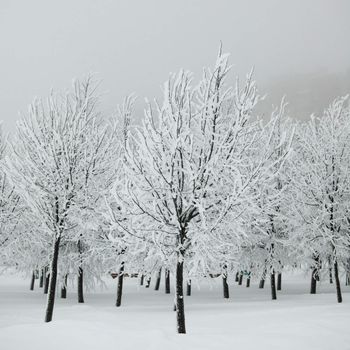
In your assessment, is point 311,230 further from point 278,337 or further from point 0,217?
point 0,217

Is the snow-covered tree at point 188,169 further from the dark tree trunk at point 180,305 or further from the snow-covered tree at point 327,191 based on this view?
the snow-covered tree at point 327,191

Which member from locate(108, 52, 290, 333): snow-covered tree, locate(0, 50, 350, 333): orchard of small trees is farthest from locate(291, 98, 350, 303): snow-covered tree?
locate(108, 52, 290, 333): snow-covered tree

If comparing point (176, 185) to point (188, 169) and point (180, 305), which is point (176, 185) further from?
point (180, 305)

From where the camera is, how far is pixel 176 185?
7.27m

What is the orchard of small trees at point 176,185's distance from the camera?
7277 millimetres

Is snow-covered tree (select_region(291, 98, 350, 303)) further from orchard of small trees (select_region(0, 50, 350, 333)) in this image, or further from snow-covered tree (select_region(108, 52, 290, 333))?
snow-covered tree (select_region(108, 52, 290, 333))

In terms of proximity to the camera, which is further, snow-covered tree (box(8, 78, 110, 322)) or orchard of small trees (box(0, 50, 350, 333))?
snow-covered tree (box(8, 78, 110, 322))

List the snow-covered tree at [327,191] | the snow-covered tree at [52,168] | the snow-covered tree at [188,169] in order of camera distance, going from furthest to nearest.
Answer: the snow-covered tree at [327,191], the snow-covered tree at [52,168], the snow-covered tree at [188,169]

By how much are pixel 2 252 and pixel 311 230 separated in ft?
46.5

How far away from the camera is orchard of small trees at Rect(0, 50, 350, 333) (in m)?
7.28

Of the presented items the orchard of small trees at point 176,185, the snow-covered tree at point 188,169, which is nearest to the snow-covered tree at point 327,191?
the orchard of small trees at point 176,185

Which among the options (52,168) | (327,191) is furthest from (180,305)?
(327,191)

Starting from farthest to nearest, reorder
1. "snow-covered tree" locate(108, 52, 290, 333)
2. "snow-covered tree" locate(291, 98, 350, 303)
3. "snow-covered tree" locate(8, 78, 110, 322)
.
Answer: "snow-covered tree" locate(291, 98, 350, 303), "snow-covered tree" locate(8, 78, 110, 322), "snow-covered tree" locate(108, 52, 290, 333)

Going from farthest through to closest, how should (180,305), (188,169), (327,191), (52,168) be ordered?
(327,191)
(52,168)
(180,305)
(188,169)
